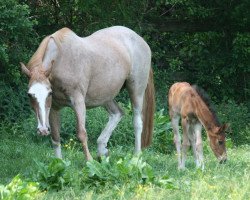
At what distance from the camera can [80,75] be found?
9.40 metres

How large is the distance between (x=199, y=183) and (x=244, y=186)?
1.77ft

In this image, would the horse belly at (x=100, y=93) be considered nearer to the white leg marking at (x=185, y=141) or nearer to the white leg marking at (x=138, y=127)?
the white leg marking at (x=138, y=127)

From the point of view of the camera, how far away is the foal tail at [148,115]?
36.8ft

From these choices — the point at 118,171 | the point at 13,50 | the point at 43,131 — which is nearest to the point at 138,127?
the point at 43,131

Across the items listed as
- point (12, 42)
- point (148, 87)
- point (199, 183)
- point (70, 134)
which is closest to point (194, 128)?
point (148, 87)

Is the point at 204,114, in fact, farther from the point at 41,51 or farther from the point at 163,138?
the point at 163,138

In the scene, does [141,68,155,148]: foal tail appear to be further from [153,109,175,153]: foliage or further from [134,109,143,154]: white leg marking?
[153,109,175,153]: foliage

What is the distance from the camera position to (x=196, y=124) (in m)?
9.98

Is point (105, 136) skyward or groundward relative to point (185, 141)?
groundward

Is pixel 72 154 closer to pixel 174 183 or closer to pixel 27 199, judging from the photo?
pixel 174 183

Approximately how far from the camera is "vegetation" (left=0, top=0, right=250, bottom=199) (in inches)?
300

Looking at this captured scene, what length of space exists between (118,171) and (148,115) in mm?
3617

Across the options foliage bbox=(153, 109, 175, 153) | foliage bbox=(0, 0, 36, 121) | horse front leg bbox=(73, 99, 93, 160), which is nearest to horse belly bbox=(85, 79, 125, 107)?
horse front leg bbox=(73, 99, 93, 160)

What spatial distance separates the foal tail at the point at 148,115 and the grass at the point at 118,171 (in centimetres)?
23
